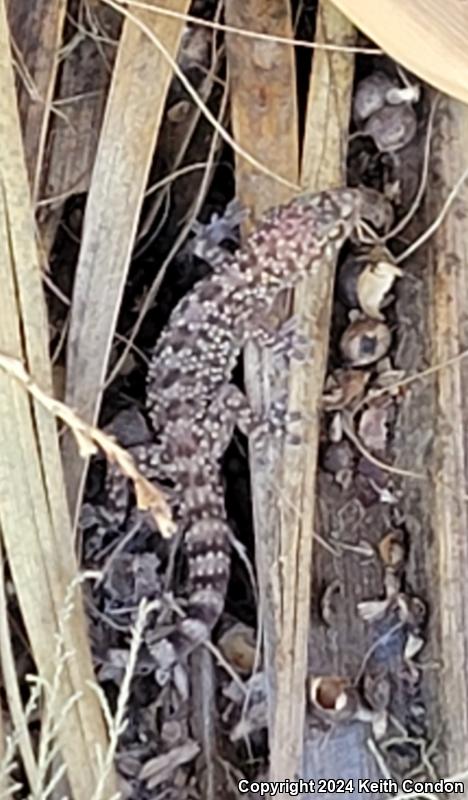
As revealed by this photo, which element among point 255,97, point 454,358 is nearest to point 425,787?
point 454,358

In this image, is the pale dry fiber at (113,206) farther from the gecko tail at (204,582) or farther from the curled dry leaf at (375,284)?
the curled dry leaf at (375,284)

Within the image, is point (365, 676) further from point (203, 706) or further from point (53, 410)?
point (53, 410)

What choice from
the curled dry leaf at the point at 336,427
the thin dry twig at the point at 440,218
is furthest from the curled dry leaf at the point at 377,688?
the thin dry twig at the point at 440,218

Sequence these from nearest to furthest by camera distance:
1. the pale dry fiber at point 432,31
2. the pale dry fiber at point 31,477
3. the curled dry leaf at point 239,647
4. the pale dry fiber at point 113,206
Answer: the pale dry fiber at point 432,31
the pale dry fiber at point 31,477
the pale dry fiber at point 113,206
the curled dry leaf at point 239,647

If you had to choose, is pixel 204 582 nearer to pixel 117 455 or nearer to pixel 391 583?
pixel 391 583

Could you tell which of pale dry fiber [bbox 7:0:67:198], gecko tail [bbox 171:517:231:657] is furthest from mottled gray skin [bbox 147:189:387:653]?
pale dry fiber [bbox 7:0:67:198]

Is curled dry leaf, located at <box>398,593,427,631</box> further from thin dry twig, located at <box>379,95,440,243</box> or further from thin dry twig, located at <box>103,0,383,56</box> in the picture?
thin dry twig, located at <box>103,0,383,56</box>
